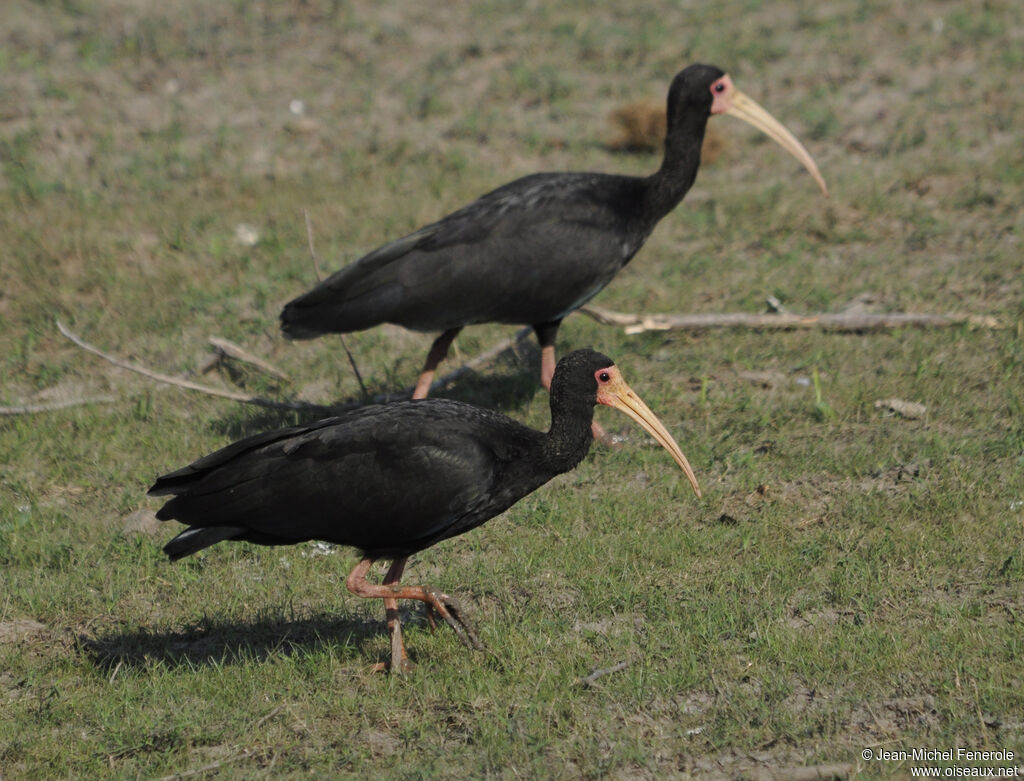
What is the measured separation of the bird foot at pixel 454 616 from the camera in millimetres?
5258

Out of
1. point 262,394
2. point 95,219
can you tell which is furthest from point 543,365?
point 95,219

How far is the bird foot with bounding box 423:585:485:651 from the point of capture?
5.26m

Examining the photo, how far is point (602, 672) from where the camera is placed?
511 centimetres

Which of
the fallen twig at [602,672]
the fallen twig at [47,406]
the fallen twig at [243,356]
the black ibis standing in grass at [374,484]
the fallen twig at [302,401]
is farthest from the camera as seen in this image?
the fallen twig at [243,356]

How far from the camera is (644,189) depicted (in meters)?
7.93

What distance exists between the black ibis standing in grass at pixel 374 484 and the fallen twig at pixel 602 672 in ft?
1.72

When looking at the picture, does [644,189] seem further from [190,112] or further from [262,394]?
[190,112]

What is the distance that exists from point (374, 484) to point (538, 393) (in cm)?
302

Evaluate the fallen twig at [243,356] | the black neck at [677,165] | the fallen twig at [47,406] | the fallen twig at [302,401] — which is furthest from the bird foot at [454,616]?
the fallen twig at [47,406]

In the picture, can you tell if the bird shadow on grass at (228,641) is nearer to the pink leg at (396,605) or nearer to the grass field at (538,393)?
the grass field at (538,393)

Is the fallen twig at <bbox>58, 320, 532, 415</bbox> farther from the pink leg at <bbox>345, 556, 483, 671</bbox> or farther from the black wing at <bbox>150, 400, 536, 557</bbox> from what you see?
the pink leg at <bbox>345, 556, 483, 671</bbox>

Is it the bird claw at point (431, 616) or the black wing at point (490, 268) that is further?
the black wing at point (490, 268)

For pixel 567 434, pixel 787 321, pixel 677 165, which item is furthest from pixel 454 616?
pixel 787 321

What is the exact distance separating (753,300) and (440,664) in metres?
4.65
